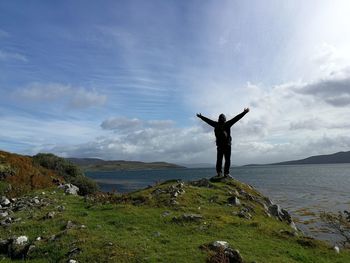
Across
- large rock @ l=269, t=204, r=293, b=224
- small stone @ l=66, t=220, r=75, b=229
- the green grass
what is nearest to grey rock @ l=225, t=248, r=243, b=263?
the green grass

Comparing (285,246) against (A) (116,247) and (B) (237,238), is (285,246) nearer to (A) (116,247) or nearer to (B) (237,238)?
(B) (237,238)

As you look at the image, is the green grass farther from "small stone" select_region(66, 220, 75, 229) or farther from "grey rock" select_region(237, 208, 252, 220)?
"grey rock" select_region(237, 208, 252, 220)

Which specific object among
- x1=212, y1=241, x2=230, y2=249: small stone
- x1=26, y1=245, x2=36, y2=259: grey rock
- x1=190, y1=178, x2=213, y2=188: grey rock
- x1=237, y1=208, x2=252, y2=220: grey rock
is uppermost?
x1=190, y1=178, x2=213, y2=188: grey rock

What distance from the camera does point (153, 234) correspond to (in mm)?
15219

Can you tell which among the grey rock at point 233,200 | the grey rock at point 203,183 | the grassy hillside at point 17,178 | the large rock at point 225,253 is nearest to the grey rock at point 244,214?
the grey rock at point 233,200

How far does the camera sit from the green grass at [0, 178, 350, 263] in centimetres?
1295

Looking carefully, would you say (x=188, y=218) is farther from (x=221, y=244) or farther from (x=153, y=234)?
(x=221, y=244)

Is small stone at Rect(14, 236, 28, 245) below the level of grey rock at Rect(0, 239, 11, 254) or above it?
above

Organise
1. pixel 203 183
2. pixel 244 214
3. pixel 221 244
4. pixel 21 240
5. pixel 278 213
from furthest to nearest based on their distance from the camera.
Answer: pixel 203 183 → pixel 278 213 → pixel 244 214 → pixel 21 240 → pixel 221 244

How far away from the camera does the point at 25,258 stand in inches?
535

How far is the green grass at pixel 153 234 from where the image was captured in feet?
42.5

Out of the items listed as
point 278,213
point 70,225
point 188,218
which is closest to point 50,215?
point 70,225

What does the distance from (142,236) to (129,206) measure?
522 centimetres

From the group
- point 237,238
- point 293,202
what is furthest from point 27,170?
point 293,202
